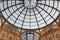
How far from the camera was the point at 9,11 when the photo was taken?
34.3 meters

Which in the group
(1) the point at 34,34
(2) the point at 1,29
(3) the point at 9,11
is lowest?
(1) the point at 34,34

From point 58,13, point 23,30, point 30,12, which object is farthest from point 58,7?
point 23,30

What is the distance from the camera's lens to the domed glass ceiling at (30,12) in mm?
33125

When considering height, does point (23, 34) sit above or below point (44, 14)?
below

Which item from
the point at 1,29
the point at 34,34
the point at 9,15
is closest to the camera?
the point at 1,29

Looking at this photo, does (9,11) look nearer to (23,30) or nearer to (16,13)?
(16,13)

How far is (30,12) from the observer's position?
117 ft

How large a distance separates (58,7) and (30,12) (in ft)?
16.3

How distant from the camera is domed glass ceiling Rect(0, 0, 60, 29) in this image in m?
33.1

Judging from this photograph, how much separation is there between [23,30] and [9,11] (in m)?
4.28

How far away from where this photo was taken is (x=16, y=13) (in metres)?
35.1

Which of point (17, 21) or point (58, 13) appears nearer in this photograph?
point (58, 13)

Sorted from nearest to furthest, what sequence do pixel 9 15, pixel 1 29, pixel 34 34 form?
1. pixel 1 29
2. pixel 9 15
3. pixel 34 34

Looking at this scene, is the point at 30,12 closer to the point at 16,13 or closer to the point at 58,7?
the point at 16,13
